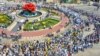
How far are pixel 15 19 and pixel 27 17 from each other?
8.60ft

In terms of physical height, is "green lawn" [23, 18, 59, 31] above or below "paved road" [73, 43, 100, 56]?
above

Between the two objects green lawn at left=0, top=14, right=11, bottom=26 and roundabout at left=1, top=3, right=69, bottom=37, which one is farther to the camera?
green lawn at left=0, top=14, right=11, bottom=26

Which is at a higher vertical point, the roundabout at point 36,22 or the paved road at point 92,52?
the roundabout at point 36,22

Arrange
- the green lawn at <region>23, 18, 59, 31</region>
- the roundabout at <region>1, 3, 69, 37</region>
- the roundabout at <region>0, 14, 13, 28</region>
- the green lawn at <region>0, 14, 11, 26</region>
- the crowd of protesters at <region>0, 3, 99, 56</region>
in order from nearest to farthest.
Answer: the crowd of protesters at <region>0, 3, 99, 56</region> < the roundabout at <region>1, 3, 69, 37</region> < the green lawn at <region>23, 18, 59, 31</region> < the roundabout at <region>0, 14, 13, 28</region> < the green lawn at <region>0, 14, 11, 26</region>

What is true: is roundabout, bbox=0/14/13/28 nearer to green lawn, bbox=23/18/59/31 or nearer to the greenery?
the greenery

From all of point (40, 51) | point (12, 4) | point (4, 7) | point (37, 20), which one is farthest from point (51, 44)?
point (12, 4)

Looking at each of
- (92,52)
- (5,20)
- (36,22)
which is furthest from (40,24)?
(92,52)

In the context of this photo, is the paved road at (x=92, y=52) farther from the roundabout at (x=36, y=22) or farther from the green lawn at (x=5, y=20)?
the green lawn at (x=5, y=20)

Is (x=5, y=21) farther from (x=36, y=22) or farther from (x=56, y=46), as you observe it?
(x=56, y=46)

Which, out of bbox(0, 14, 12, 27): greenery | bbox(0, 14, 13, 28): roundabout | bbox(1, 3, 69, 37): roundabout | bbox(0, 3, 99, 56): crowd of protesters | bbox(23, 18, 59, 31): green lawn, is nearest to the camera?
bbox(0, 3, 99, 56): crowd of protesters

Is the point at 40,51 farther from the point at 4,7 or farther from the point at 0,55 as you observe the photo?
the point at 4,7

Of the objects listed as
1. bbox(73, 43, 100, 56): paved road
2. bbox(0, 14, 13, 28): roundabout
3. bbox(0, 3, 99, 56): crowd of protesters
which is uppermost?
bbox(0, 14, 13, 28): roundabout

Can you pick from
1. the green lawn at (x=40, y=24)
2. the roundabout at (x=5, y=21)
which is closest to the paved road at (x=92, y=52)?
the green lawn at (x=40, y=24)

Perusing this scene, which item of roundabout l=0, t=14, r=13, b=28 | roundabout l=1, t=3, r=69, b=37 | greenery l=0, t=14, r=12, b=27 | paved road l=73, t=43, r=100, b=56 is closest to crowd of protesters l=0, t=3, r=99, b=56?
paved road l=73, t=43, r=100, b=56
